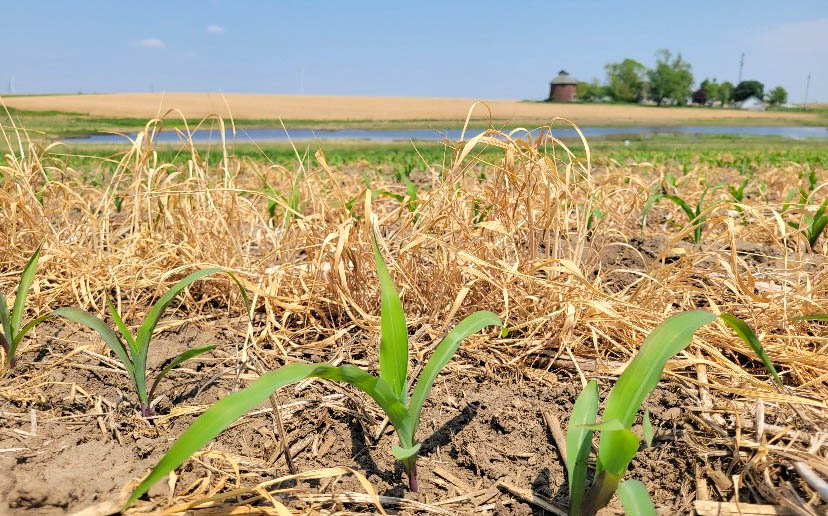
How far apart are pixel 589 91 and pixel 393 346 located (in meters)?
98.7

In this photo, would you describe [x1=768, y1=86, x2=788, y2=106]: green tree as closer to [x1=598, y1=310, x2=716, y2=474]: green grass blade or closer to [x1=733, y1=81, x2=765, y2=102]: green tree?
[x1=733, y1=81, x2=765, y2=102]: green tree

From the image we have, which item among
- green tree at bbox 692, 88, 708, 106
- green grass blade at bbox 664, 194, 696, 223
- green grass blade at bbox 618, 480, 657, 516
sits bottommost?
green grass blade at bbox 618, 480, 657, 516

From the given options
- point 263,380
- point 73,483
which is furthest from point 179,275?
point 263,380

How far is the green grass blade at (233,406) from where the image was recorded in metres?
0.81

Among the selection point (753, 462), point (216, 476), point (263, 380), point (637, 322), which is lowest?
point (216, 476)

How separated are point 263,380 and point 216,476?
18.4 inches

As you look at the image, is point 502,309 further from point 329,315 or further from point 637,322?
point 329,315

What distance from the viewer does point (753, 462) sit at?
1.15 metres

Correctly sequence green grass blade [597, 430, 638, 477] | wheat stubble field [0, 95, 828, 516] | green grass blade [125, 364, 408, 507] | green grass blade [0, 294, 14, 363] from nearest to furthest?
green grass blade [125, 364, 408, 507] < green grass blade [597, 430, 638, 477] < wheat stubble field [0, 95, 828, 516] < green grass blade [0, 294, 14, 363]

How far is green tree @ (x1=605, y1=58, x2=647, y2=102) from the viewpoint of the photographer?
85250 millimetres

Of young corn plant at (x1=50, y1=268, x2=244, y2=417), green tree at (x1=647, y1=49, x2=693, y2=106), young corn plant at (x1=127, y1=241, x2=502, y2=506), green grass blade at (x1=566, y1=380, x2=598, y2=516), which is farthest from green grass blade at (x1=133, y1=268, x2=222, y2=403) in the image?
green tree at (x1=647, y1=49, x2=693, y2=106)

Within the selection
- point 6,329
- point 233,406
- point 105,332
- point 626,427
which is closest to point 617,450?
point 626,427

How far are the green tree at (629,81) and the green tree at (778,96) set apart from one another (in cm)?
2714

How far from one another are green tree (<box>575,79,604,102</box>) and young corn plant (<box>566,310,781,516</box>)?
96807 mm
